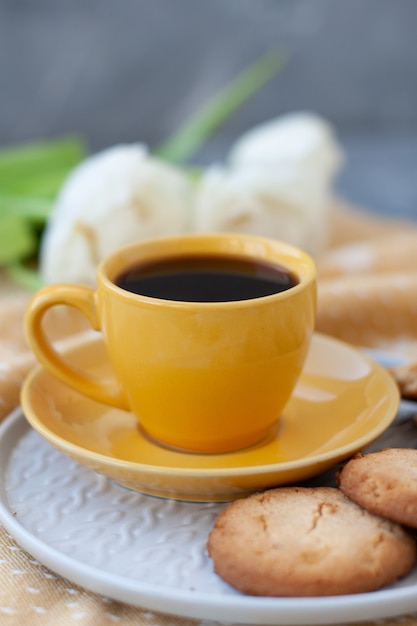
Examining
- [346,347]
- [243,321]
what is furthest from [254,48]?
[243,321]

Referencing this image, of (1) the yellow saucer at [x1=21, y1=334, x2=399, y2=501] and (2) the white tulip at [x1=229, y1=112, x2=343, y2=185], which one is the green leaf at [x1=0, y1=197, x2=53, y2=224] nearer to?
(2) the white tulip at [x1=229, y1=112, x2=343, y2=185]

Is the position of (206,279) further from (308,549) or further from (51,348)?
(308,549)

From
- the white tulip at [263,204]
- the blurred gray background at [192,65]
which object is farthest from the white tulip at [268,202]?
the blurred gray background at [192,65]

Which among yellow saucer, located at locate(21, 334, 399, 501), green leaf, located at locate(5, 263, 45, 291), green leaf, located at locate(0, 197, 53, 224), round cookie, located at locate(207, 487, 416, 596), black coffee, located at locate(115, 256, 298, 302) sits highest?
black coffee, located at locate(115, 256, 298, 302)

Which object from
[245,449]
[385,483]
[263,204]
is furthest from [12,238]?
[385,483]

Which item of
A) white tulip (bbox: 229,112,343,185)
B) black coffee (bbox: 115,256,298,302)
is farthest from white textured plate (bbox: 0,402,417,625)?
white tulip (bbox: 229,112,343,185)

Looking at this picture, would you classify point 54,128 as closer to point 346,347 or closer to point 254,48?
point 254,48
